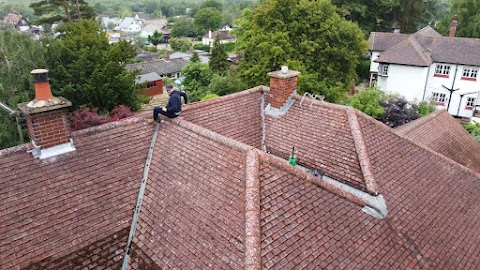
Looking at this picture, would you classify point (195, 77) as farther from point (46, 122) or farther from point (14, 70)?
point (46, 122)

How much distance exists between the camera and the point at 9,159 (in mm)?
7469

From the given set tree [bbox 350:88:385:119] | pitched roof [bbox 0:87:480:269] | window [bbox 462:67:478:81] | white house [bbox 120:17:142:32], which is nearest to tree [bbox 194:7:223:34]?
white house [bbox 120:17:142:32]

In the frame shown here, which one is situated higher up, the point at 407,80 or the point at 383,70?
the point at 383,70

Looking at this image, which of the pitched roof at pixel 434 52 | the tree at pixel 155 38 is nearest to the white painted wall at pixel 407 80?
the pitched roof at pixel 434 52

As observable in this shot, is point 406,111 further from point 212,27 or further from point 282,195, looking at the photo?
point 212,27

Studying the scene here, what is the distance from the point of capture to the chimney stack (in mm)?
7637

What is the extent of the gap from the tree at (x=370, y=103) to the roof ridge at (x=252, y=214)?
705 inches

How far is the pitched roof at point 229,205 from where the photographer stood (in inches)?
253

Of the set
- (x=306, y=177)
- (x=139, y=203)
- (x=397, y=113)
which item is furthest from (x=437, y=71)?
(x=139, y=203)

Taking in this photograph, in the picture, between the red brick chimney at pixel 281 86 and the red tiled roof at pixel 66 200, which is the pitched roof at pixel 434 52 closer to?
the red brick chimney at pixel 281 86

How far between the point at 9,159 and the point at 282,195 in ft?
19.0

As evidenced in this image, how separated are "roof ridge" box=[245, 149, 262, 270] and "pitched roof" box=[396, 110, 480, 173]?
848 centimetres

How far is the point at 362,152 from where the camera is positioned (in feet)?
29.3

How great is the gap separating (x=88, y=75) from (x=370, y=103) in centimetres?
1842
